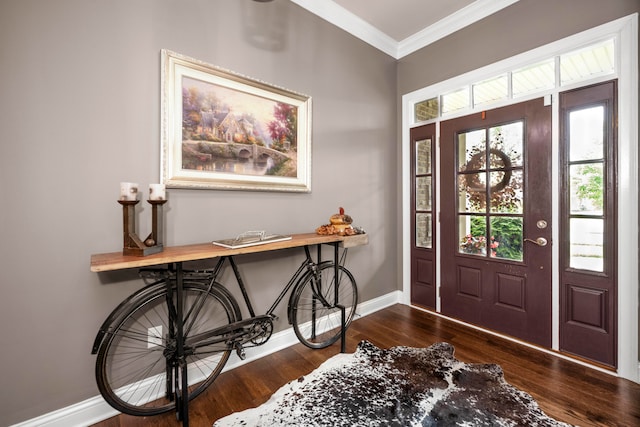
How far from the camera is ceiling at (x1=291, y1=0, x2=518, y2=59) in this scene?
2.61 metres

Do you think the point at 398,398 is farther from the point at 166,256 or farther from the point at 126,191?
the point at 126,191

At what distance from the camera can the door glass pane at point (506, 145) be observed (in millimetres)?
2459

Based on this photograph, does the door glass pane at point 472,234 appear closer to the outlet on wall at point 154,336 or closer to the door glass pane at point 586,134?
the door glass pane at point 586,134

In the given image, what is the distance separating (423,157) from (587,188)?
1.47 meters

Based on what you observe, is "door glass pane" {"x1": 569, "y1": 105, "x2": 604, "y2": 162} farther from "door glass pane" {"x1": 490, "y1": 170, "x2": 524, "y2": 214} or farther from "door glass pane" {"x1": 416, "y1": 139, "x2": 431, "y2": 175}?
"door glass pane" {"x1": 416, "y1": 139, "x2": 431, "y2": 175}

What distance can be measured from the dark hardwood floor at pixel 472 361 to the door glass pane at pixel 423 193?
133 cm

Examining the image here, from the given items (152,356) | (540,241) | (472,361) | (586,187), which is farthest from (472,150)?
(152,356)

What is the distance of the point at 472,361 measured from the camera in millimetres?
2152

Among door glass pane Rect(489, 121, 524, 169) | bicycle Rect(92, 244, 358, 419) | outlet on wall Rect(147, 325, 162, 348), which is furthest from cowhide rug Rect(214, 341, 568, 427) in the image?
door glass pane Rect(489, 121, 524, 169)

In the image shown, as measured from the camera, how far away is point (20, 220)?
4.53ft

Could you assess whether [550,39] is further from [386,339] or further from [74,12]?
[74,12]

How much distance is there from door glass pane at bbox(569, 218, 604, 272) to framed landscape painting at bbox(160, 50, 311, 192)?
2228mm

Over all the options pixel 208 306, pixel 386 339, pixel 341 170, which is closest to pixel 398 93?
pixel 341 170

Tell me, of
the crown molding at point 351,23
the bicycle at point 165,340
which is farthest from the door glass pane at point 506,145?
the bicycle at point 165,340
